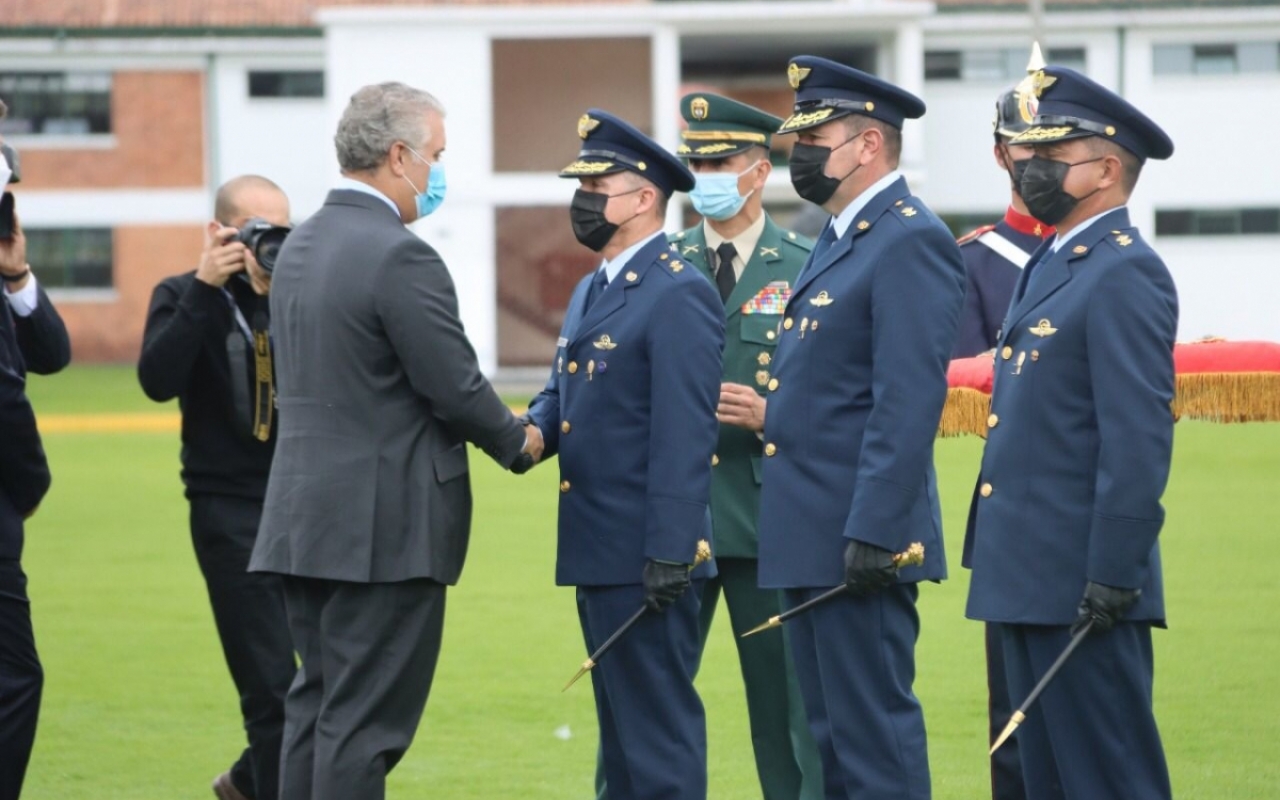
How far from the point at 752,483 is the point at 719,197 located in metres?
1.04

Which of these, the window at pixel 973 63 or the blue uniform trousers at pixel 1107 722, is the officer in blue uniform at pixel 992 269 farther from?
the window at pixel 973 63

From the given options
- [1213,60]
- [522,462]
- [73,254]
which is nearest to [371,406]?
[522,462]

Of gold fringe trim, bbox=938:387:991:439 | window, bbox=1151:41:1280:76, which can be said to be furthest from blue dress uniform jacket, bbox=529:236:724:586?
window, bbox=1151:41:1280:76

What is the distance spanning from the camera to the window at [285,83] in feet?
133

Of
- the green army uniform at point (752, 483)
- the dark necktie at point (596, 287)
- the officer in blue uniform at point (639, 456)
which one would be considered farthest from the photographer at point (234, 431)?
the green army uniform at point (752, 483)

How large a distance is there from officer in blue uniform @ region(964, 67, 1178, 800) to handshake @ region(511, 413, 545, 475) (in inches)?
54.8

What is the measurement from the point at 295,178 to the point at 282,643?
35.5 meters

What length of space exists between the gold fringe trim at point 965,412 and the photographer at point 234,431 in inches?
93.1

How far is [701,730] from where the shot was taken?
206 inches

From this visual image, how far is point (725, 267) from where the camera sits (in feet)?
20.6

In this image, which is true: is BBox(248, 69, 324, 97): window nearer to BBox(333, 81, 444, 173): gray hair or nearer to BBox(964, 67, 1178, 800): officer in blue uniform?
BBox(333, 81, 444, 173): gray hair

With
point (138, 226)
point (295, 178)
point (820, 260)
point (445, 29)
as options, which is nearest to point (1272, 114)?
point (445, 29)

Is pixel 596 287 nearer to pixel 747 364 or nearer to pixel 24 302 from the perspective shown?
pixel 747 364

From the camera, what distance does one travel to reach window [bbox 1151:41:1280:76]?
1391 inches
